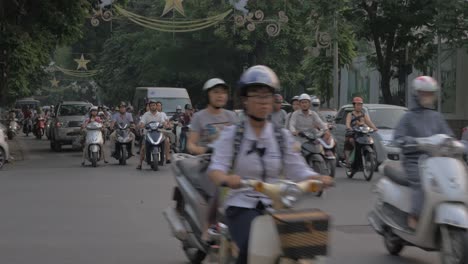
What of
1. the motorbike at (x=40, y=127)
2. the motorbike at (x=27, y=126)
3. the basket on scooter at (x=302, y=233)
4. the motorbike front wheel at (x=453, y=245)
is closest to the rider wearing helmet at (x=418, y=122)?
the motorbike front wheel at (x=453, y=245)

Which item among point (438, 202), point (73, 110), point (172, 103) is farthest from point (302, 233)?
point (172, 103)

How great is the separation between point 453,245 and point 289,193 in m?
2.39

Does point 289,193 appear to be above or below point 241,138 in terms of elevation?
below

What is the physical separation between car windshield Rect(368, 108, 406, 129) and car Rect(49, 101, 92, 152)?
455 inches

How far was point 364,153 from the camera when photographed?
14594 mm

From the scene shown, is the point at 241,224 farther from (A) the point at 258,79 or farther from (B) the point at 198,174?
(B) the point at 198,174

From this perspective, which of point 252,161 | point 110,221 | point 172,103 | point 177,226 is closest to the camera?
point 252,161

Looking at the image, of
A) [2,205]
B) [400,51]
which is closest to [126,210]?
[2,205]

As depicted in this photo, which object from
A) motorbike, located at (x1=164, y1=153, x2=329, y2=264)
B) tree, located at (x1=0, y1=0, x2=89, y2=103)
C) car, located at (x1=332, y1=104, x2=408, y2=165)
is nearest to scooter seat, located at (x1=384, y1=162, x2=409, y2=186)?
motorbike, located at (x1=164, y1=153, x2=329, y2=264)

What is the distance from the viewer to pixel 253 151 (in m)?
4.57

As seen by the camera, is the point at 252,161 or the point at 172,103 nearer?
the point at 252,161

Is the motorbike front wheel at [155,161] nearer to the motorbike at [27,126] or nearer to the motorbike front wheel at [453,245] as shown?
the motorbike front wheel at [453,245]

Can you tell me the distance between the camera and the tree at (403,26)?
2286 cm

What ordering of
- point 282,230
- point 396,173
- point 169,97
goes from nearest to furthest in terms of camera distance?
point 282,230
point 396,173
point 169,97
